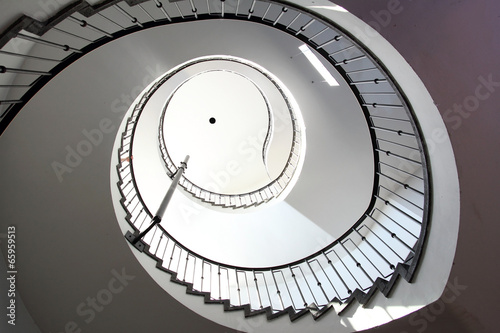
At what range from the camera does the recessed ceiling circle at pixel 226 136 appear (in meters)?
8.52

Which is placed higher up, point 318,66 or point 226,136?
point 226,136

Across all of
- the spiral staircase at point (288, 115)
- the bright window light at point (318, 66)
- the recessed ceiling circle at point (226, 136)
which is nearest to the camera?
the spiral staircase at point (288, 115)

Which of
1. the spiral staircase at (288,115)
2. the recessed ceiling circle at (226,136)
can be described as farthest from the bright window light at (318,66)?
the recessed ceiling circle at (226,136)

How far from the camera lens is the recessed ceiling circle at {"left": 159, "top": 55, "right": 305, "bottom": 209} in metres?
8.52

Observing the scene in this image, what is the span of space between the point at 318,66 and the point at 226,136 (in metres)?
5.70

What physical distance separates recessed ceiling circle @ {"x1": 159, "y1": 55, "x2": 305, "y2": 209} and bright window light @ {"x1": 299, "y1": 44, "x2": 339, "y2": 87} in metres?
3.01

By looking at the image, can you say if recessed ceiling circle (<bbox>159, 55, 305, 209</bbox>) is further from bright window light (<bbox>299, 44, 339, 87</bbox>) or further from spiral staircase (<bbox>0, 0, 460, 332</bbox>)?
bright window light (<bbox>299, 44, 339, 87</bbox>)

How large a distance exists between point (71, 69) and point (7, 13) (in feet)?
5.54

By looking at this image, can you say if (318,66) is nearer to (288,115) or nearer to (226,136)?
(288,115)

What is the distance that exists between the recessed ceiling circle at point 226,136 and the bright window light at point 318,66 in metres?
3.01

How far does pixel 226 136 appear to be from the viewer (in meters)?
10.0

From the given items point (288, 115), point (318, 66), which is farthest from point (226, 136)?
point (318, 66)

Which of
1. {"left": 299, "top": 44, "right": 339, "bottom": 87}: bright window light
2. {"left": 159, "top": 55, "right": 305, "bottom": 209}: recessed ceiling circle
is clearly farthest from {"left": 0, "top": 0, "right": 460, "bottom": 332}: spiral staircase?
{"left": 159, "top": 55, "right": 305, "bottom": 209}: recessed ceiling circle

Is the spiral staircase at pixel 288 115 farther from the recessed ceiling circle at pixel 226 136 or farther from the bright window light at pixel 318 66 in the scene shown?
the recessed ceiling circle at pixel 226 136
